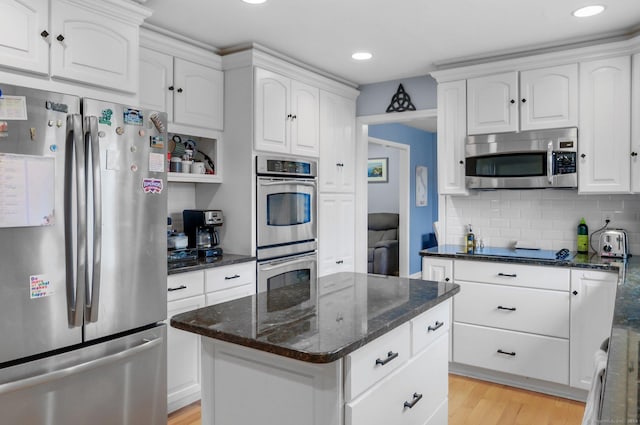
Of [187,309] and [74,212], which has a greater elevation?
[74,212]

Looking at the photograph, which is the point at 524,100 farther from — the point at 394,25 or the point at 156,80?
the point at 156,80

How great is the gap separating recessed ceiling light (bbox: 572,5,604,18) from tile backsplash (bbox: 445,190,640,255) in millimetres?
1285

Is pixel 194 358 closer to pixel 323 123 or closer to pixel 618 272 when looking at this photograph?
pixel 323 123

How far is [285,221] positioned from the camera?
12.0ft

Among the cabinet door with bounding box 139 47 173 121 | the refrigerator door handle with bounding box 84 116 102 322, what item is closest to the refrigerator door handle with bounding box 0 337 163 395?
the refrigerator door handle with bounding box 84 116 102 322

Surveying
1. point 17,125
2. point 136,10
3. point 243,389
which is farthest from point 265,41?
point 243,389

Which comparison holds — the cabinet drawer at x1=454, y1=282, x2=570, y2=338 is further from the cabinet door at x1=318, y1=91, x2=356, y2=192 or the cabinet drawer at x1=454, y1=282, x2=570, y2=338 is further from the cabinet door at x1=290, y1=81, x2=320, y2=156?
the cabinet door at x1=290, y1=81, x2=320, y2=156

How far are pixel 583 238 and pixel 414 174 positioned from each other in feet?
12.1

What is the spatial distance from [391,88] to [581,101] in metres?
1.64

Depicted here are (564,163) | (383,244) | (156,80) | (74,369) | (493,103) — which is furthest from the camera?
(383,244)

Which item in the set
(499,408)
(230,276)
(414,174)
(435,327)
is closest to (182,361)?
(230,276)

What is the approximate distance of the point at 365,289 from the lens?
7.02ft

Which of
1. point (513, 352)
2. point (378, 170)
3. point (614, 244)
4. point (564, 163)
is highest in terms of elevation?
point (378, 170)

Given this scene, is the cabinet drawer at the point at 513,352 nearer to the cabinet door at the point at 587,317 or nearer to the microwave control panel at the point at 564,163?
the cabinet door at the point at 587,317
